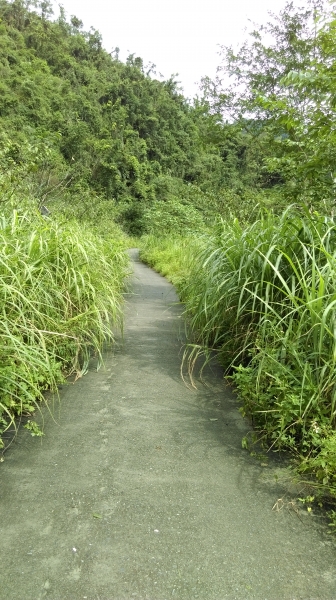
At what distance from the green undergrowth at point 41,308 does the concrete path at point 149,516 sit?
0.94 ft

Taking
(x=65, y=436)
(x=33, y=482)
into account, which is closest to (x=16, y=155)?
(x=65, y=436)

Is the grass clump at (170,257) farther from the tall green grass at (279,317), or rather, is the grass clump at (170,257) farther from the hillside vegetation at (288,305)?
the tall green grass at (279,317)

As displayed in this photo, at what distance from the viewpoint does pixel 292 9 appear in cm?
974

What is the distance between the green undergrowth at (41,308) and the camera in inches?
88.5

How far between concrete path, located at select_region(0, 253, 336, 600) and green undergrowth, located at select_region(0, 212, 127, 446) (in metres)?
0.29

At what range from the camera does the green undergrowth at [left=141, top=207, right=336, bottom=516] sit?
2.02 meters

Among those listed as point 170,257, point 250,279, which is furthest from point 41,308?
point 170,257

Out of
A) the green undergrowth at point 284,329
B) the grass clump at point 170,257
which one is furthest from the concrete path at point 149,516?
the grass clump at point 170,257

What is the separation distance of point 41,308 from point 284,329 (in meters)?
1.73

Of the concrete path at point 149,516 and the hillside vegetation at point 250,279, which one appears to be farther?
the hillside vegetation at point 250,279

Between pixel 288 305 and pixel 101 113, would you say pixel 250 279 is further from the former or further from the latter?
pixel 101 113

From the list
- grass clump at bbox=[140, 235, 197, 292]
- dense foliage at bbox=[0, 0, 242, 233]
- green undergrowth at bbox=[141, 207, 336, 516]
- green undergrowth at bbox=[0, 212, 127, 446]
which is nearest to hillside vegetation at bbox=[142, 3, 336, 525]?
green undergrowth at bbox=[141, 207, 336, 516]

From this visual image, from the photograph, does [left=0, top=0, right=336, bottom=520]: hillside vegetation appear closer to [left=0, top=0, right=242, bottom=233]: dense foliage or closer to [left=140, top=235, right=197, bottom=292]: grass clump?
[left=140, top=235, right=197, bottom=292]: grass clump

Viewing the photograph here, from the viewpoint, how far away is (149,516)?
1684 mm
